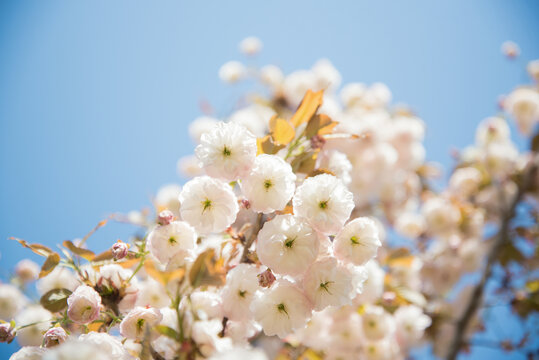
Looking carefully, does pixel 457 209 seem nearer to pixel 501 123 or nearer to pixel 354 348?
pixel 501 123

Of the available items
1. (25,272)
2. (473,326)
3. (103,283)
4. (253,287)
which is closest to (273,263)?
(253,287)

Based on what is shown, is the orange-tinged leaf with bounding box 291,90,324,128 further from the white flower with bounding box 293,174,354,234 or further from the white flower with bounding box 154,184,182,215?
the white flower with bounding box 154,184,182,215

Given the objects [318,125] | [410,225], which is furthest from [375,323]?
[410,225]

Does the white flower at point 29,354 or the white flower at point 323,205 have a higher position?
the white flower at point 323,205

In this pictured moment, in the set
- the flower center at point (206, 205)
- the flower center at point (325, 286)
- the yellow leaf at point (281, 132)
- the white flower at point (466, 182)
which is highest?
the white flower at point (466, 182)

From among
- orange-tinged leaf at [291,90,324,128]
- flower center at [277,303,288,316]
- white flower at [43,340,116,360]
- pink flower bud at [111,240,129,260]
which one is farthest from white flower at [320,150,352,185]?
white flower at [43,340,116,360]

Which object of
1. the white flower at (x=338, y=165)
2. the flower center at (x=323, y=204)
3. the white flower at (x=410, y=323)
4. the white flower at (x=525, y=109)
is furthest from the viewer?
the white flower at (x=525, y=109)

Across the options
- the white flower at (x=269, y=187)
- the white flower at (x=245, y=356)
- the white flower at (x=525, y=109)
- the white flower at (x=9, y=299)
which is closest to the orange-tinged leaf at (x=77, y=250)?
the white flower at (x=269, y=187)

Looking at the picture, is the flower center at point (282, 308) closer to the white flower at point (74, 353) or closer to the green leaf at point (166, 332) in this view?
the green leaf at point (166, 332)
